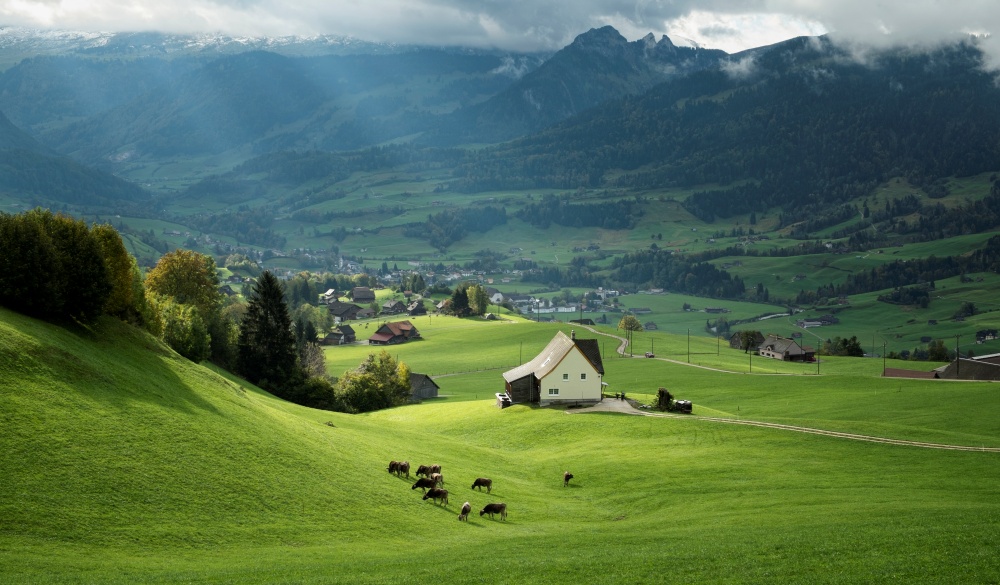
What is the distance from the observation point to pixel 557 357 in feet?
228

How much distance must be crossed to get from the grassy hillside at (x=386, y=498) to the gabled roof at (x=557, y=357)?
16.3 m

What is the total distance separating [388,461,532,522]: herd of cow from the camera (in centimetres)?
3444

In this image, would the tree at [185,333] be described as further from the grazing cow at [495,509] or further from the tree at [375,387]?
the grazing cow at [495,509]

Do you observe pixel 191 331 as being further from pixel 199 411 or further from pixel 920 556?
pixel 920 556

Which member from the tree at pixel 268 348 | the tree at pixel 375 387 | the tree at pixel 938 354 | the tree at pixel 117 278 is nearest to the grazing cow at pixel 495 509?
→ the tree at pixel 117 278

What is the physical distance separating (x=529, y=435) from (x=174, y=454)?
31216 mm

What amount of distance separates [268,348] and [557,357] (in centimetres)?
3048

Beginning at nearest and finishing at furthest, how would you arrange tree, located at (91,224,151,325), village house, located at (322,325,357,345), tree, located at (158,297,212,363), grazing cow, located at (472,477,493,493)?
grazing cow, located at (472,477,493,493), tree, located at (91,224,151,325), tree, located at (158,297,212,363), village house, located at (322,325,357,345)

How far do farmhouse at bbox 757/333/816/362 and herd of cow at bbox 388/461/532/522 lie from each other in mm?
100436

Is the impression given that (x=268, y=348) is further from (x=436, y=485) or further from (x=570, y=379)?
(x=436, y=485)

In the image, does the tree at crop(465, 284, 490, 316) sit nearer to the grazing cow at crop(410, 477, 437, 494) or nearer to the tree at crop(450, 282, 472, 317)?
the tree at crop(450, 282, 472, 317)

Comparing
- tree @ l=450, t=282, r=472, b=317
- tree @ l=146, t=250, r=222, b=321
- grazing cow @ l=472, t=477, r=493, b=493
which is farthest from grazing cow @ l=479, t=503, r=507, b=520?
tree @ l=450, t=282, r=472, b=317

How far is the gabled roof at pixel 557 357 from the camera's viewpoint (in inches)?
2719

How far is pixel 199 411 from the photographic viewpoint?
1444 inches
